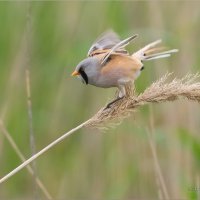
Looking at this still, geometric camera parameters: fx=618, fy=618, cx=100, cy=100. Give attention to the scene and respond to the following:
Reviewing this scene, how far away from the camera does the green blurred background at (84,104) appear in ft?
11.2

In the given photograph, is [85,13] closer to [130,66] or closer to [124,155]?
[124,155]

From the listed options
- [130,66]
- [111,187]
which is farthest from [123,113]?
[111,187]

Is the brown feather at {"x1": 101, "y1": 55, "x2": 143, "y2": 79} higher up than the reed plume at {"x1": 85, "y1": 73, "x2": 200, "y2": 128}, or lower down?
higher up

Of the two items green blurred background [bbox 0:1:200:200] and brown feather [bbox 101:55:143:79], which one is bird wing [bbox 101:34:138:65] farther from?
green blurred background [bbox 0:1:200:200]

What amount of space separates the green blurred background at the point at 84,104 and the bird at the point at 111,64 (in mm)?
899

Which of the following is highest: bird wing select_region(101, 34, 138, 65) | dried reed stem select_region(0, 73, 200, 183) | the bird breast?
bird wing select_region(101, 34, 138, 65)

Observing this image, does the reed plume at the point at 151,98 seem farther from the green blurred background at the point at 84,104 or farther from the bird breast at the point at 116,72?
the green blurred background at the point at 84,104

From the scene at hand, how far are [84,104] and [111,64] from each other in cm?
131

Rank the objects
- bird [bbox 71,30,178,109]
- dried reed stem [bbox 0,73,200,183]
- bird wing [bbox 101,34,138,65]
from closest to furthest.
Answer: dried reed stem [bbox 0,73,200,183], bird wing [bbox 101,34,138,65], bird [bbox 71,30,178,109]

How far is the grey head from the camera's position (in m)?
2.26

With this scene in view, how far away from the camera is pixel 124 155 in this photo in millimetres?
3508

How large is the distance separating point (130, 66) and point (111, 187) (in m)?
1.20

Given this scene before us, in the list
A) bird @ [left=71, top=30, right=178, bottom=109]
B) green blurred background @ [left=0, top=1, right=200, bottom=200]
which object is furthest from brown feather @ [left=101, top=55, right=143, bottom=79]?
green blurred background @ [left=0, top=1, right=200, bottom=200]

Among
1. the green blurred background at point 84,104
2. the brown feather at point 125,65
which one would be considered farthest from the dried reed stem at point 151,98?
the green blurred background at point 84,104
